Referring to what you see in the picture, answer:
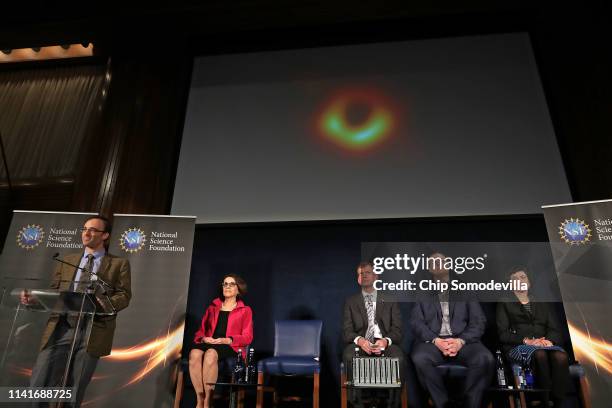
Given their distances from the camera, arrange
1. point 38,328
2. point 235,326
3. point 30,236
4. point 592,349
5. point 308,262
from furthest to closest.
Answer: point 308,262, point 30,236, point 235,326, point 592,349, point 38,328

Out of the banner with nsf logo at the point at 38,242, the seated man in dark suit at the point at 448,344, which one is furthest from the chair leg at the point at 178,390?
the seated man in dark suit at the point at 448,344

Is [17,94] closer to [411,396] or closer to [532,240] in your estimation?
[411,396]

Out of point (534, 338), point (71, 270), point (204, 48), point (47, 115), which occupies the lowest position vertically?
point (534, 338)

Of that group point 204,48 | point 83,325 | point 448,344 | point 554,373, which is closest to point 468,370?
point 448,344

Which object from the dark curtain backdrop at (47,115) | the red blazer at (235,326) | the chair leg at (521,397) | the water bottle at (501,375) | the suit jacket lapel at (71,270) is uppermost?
the dark curtain backdrop at (47,115)

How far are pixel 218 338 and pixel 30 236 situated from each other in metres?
1.81

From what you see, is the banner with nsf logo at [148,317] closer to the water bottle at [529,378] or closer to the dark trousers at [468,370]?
the dark trousers at [468,370]

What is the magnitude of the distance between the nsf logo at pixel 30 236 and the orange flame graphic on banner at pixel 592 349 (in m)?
4.20

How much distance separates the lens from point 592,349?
3158 millimetres

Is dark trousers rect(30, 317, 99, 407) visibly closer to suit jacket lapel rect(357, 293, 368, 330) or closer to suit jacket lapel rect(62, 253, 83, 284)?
suit jacket lapel rect(62, 253, 83, 284)

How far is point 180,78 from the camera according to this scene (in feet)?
17.0

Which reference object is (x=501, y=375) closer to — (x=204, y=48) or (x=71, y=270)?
(x=71, y=270)

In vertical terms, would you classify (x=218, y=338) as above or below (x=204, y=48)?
below

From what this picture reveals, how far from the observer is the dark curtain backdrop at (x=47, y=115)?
5.24m
